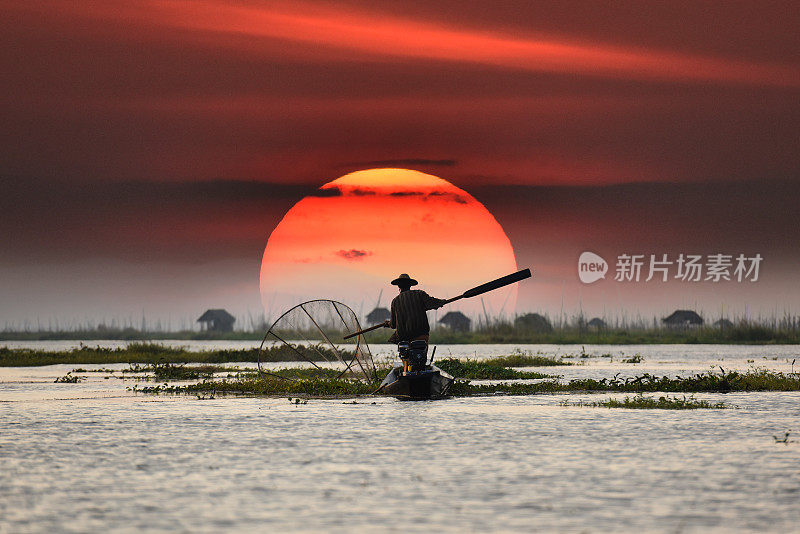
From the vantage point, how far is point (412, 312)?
26.5 meters

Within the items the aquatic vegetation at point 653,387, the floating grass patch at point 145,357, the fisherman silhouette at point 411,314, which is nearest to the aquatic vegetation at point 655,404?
the aquatic vegetation at point 653,387

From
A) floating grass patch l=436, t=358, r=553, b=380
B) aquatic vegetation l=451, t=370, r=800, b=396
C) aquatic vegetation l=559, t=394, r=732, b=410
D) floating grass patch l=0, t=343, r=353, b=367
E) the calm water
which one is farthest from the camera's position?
floating grass patch l=0, t=343, r=353, b=367

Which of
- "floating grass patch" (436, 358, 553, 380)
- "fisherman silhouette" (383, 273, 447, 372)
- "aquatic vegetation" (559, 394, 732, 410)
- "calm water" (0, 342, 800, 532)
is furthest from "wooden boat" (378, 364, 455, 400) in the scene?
"floating grass patch" (436, 358, 553, 380)

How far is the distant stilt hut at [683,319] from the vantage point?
143 meters

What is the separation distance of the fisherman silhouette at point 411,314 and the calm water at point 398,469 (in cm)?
193

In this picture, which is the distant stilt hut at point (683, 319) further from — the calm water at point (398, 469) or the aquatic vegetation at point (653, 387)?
the calm water at point (398, 469)

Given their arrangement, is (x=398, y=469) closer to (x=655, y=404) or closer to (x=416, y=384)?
(x=416, y=384)

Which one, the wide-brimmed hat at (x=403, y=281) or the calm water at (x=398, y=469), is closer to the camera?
the calm water at (x=398, y=469)

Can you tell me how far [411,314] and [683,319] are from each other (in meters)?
124

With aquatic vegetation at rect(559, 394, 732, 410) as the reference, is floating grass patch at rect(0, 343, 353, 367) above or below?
above

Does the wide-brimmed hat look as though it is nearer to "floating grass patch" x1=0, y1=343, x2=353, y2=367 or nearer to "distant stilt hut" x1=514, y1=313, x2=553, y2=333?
"floating grass patch" x1=0, y1=343, x2=353, y2=367

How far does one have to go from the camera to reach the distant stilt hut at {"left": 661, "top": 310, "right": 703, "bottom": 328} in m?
143

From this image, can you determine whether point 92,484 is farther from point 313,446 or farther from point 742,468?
point 742,468

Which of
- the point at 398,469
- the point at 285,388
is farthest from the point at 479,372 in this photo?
the point at 398,469
